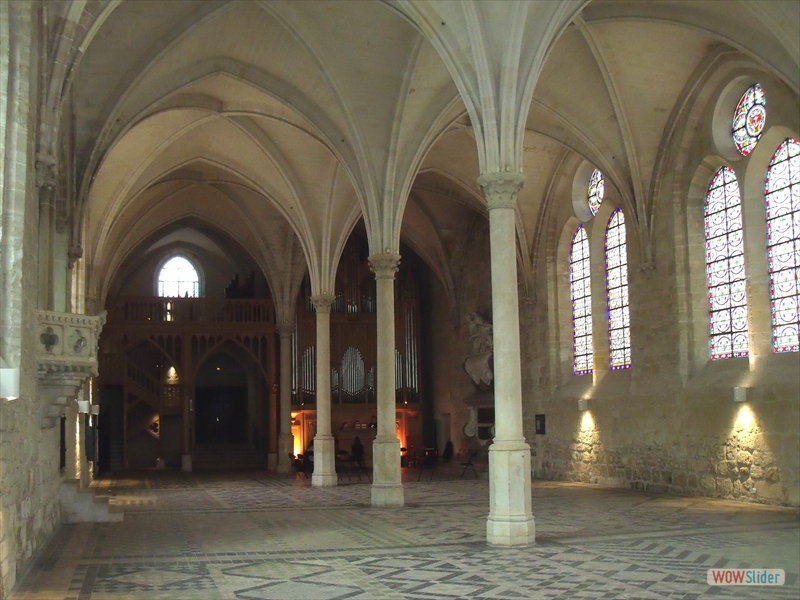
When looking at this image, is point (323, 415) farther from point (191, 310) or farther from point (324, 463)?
point (191, 310)

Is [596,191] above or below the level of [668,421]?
above

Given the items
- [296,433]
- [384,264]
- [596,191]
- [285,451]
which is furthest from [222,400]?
[384,264]

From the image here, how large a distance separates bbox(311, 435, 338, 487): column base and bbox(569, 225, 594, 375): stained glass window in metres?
6.43

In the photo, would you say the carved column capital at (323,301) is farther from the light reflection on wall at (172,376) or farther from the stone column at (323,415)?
the light reflection on wall at (172,376)

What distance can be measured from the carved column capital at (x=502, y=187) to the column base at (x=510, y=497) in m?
3.16

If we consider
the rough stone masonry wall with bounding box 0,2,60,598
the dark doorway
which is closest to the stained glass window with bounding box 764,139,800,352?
the rough stone masonry wall with bounding box 0,2,60,598

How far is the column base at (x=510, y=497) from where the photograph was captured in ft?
34.1

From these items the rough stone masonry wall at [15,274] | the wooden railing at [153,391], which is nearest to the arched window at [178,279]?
the wooden railing at [153,391]

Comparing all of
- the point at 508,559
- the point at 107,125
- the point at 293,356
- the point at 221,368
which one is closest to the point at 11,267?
the point at 508,559

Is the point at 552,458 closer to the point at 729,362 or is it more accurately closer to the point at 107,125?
the point at 729,362

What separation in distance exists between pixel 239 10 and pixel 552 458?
13.0 metres

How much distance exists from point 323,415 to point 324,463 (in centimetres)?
117

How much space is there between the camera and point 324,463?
20.5m

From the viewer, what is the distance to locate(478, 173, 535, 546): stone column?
34.5ft
